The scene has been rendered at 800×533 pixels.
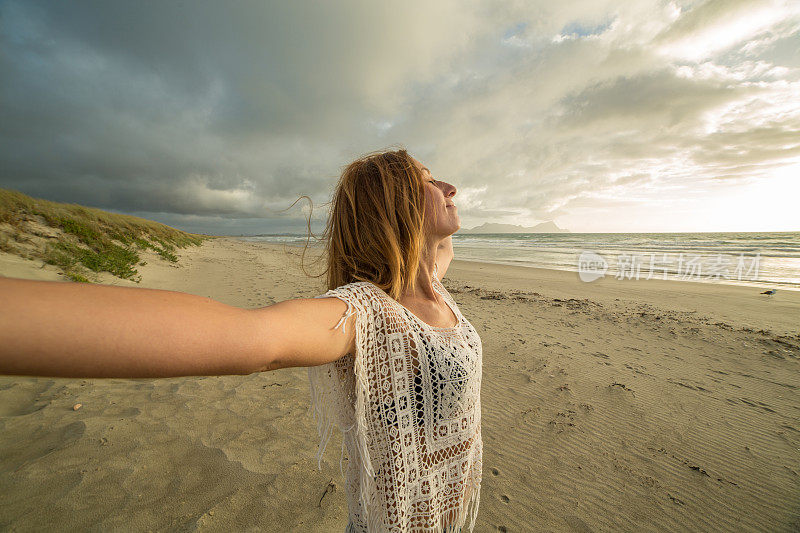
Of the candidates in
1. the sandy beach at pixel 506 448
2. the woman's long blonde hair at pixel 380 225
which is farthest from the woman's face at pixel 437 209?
the sandy beach at pixel 506 448

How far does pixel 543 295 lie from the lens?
1028 cm

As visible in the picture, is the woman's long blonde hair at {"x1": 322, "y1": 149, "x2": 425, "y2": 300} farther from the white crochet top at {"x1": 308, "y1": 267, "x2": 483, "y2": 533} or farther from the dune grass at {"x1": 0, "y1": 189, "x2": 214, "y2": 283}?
the dune grass at {"x1": 0, "y1": 189, "x2": 214, "y2": 283}

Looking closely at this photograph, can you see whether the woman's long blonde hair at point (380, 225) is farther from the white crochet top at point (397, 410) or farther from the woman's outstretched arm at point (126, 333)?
the woman's outstretched arm at point (126, 333)

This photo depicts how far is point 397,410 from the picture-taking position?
1.20 m

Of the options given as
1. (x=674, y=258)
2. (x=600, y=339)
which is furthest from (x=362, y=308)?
(x=674, y=258)

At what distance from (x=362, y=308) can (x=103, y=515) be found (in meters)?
2.77

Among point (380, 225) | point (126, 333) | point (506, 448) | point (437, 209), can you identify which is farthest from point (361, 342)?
point (506, 448)

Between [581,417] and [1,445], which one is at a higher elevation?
[1,445]

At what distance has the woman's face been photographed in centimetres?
162

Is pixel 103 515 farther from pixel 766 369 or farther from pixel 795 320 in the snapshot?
pixel 795 320

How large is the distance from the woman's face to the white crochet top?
549mm

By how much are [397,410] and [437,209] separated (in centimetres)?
99

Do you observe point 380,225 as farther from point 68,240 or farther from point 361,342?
point 68,240

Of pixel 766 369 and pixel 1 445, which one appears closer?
pixel 1 445
